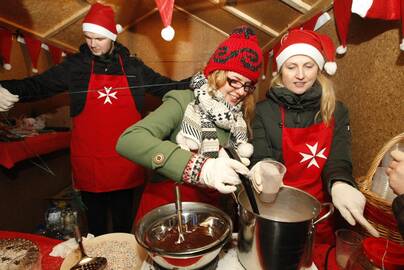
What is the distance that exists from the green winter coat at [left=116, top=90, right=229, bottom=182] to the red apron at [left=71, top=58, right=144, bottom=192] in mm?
895

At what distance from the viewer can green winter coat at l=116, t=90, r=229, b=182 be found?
0.84 metres

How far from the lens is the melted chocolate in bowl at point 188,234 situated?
0.71 metres

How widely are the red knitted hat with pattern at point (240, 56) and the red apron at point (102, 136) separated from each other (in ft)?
2.96

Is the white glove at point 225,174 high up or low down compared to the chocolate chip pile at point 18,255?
up

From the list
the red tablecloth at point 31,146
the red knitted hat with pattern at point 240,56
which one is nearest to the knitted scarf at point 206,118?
the red knitted hat with pattern at point 240,56

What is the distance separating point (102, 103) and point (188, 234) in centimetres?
134

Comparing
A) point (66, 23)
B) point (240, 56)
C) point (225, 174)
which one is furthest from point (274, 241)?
point (66, 23)

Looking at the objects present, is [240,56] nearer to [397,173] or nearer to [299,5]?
[397,173]

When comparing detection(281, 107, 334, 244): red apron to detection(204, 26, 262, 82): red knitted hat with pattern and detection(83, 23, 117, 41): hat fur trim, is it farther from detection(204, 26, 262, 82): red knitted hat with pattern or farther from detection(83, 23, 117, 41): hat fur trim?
detection(83, 23, 117, 41): hat fur trim

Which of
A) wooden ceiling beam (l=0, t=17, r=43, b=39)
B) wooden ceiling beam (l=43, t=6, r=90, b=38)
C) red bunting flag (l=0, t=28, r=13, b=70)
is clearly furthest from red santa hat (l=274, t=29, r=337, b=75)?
wooden ceiling beam (l=0, t=17, r=43, b=39)

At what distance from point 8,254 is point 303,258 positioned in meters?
0.72

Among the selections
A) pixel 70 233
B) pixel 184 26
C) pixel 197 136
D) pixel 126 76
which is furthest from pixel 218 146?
pixel 184 26

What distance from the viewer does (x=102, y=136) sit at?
6.21 ft

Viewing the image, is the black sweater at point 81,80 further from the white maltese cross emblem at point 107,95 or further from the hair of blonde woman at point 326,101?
the hair of blonde woman at point 326,101
